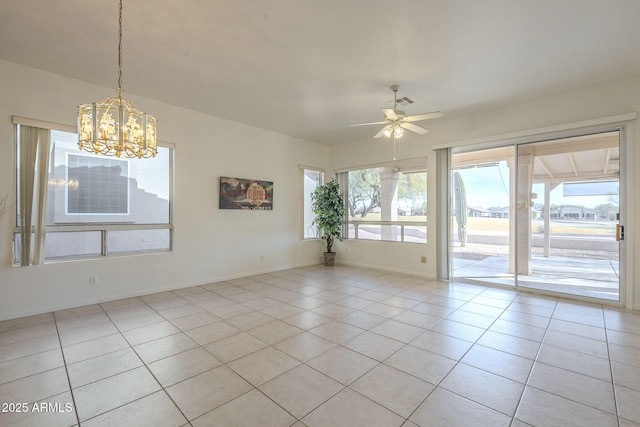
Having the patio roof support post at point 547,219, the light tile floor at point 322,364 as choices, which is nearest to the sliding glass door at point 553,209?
the patio roof support post at point 547,219

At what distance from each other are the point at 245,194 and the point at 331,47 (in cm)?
334

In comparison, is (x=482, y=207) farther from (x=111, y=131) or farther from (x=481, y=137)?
(x=111, y=131)

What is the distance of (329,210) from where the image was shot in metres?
6.50

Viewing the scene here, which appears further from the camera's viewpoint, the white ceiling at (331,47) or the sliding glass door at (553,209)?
the sliding glass door at (553,209)

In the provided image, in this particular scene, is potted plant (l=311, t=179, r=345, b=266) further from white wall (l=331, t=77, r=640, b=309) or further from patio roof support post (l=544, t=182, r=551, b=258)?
patio roof support post (l=544, t=182, r=551, b=258)

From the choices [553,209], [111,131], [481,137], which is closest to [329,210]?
[481,137]

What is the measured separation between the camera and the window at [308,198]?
6.71m

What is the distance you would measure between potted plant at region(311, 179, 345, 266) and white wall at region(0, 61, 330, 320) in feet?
1.39

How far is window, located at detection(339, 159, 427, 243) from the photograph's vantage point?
5.81 meters

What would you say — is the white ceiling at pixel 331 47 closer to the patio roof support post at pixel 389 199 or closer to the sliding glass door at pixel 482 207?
the sliding glass door at pixel 482 207

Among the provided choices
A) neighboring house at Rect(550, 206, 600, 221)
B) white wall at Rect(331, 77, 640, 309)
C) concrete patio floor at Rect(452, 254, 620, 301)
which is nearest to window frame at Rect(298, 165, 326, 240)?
white wall at Rect(331, 77, 640, 309)

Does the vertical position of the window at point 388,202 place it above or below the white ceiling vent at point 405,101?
below

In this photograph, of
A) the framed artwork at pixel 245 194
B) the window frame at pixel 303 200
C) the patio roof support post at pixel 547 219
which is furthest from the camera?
the window frame at pixel 303 200

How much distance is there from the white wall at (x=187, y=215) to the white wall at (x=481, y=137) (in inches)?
45.9
